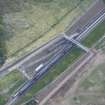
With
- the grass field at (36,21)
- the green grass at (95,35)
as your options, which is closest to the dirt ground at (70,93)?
the green grass at (95,35)

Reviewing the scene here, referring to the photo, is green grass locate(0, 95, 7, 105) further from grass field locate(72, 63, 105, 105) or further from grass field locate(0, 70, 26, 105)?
grass field locate(72, 63, 105, 105)

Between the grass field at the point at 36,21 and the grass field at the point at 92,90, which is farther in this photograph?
the grass field at the point at 36,21

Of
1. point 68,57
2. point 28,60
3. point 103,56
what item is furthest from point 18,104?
point 103,56

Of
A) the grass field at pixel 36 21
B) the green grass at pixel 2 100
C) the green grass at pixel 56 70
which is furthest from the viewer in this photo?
the grass field at pixel 36 21

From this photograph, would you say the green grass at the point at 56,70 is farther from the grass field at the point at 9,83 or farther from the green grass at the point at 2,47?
the green grass at the point at 2,47

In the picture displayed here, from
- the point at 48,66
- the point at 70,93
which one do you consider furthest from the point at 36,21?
the point at 70,93

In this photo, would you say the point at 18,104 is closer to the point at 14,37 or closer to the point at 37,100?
the point at 37,100

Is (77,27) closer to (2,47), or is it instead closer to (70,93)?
(70,93)
